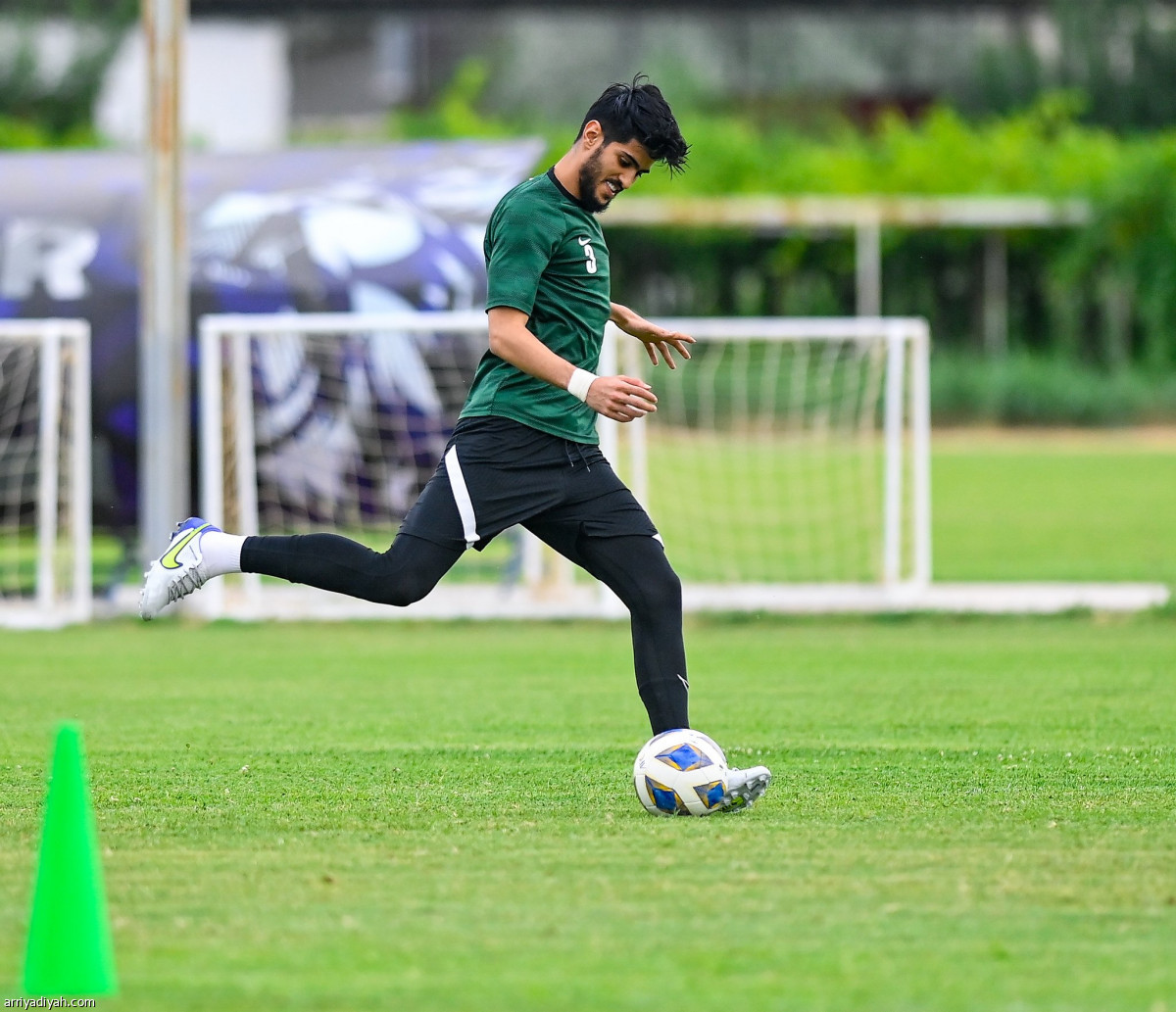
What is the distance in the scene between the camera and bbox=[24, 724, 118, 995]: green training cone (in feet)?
12.3

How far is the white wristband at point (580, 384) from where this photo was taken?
5.48 metres

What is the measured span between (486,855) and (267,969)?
1205 mm

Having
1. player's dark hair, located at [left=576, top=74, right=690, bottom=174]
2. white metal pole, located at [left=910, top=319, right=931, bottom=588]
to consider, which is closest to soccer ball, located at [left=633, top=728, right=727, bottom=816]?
player's dark hair, located at [left=576, top=74, right=690, bottom=174]

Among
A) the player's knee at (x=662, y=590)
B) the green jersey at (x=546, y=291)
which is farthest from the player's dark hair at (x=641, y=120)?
the player's knee at (x=662, y=590)

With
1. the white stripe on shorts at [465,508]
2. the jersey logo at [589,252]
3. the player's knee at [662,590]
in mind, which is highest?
the jersey logo at [589,252]

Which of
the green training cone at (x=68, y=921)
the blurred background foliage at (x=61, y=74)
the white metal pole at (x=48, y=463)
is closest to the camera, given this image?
the green training cone at (x=68, y=921)

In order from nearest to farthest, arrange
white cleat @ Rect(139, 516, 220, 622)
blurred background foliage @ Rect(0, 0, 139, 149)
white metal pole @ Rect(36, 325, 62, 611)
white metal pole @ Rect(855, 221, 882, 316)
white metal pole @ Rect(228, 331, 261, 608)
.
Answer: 1. white cleat @ Rect(139, 516, 220, 622)
2. white metal pole @ Rect(36, 325, 62, 611)
3. white metal pole @ Rect(228, 331, 261, 608)
4. white metal pole @ Rect(855, 221, 882, 316)
5. blurred background foliage @ Rect(0, 0, 139, 149)

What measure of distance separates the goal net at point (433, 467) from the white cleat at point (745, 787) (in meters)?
→ 5.07

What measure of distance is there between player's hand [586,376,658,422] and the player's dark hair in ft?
2.40

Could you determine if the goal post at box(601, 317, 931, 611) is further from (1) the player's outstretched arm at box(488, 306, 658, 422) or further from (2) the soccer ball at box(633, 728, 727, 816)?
(2) the soccer ball at box(633, 728, 727, 816)

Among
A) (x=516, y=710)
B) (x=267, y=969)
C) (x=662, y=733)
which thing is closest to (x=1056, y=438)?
(x=516, y=710)

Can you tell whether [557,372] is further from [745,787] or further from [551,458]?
[745,787]

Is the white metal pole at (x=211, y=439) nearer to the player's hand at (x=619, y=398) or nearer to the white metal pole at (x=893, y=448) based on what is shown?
the white metal pole at (x=893, y=448)

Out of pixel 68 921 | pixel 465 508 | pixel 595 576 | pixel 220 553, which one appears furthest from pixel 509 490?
pixel 68 921
